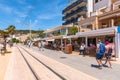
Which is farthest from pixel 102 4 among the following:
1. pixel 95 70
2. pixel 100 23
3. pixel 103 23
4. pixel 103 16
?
pixel 95 70

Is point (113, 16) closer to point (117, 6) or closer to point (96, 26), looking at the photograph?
point (117, 6)

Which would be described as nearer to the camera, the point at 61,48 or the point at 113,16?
the point at 113,16

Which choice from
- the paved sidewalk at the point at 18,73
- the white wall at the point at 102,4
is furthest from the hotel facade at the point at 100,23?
the paved sidewalk at the point at 18,73

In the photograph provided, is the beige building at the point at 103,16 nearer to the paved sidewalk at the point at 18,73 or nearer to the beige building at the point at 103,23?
the beige building at the point at 103,23

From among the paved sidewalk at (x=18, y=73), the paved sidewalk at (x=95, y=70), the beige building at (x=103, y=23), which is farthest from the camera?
the beige building at (x=103, y=23)

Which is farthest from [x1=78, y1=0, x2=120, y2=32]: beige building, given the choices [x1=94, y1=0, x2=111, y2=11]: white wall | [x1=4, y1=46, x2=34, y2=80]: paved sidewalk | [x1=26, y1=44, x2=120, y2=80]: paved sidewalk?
[x1=4, y1=46, x2=34, y2=80]: paved sidewalk

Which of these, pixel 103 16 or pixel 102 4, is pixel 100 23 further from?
pixel 102 4

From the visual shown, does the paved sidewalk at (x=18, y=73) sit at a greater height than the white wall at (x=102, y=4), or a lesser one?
lesser

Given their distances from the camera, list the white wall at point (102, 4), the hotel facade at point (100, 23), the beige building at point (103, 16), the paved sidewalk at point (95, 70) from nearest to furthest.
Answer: the paved sidewalk at point (95, 70) → the hotel facade at point (100, 23) → the beige building at point (103, 16) → the white wall at point (102, 4)

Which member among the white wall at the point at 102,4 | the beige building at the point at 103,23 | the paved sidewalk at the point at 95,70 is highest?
the white wall at the point at 102,4

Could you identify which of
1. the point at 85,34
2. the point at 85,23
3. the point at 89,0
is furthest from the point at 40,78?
the point at 89,0

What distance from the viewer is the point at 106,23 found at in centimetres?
3362

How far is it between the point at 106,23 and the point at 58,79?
23.9m

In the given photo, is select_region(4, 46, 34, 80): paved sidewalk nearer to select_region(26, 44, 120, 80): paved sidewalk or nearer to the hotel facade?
select_region(26, 44, 120, 80): paved sidewalk
